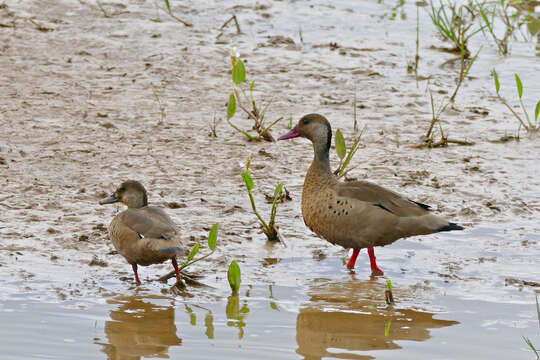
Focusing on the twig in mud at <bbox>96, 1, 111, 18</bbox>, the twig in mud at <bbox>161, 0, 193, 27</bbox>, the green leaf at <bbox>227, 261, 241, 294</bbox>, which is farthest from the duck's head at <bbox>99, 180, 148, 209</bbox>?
the twig in mud at <bbox>96, 1, 111, 18</bbox>

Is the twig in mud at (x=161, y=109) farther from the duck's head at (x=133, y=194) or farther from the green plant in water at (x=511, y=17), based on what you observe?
the green plant in water at (x=511, y=17)

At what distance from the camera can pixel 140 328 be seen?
575 cm

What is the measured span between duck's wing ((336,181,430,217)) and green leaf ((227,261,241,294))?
4.46ft

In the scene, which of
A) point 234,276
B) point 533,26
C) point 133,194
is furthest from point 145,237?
point 533,26

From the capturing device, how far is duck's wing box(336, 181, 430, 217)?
22.9 feet

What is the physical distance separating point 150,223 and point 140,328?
91 centimetres

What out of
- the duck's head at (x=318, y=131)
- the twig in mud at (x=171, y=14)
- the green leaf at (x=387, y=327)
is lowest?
the green leaf at (x=387, y=327)

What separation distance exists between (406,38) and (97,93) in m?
4.79

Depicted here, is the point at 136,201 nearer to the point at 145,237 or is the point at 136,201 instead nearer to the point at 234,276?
the point at 145,237

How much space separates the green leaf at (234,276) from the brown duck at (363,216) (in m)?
1.12

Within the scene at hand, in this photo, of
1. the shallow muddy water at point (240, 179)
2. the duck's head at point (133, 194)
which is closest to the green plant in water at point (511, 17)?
the shallow muddy water at point (240, 179)

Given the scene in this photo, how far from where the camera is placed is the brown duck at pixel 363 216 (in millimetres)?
6910

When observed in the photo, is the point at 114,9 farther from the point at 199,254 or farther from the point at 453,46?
the point at 199,254

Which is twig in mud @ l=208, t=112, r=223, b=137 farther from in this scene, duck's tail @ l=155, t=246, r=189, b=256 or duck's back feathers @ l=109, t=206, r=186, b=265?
duck's tail @ l=155, t=246, r=189, b=256
